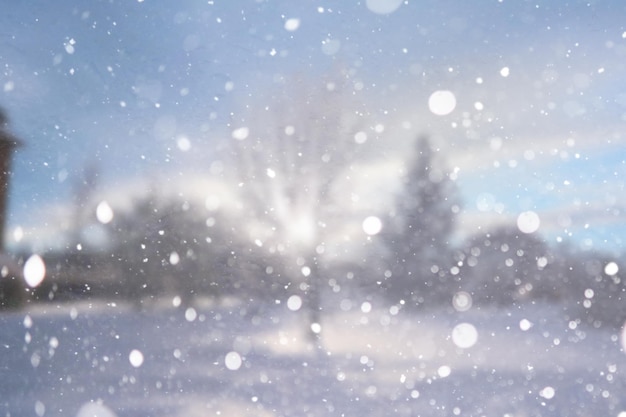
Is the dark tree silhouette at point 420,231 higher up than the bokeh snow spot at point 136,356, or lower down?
higher up

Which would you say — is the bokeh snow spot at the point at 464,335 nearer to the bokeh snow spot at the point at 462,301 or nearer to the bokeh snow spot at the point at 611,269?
the bokeh snow spot at the point at 462,301

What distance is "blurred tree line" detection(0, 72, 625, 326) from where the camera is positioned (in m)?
9.66

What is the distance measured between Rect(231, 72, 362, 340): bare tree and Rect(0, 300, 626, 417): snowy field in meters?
1.23

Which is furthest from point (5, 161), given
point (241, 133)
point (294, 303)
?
point (241, 133)

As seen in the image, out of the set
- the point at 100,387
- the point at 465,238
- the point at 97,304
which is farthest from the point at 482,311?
the point at 100,387

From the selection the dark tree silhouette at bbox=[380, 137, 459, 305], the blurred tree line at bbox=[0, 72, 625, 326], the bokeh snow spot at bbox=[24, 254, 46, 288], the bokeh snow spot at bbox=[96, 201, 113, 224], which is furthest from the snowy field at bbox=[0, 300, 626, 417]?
the dark tree silhouette at bbox=[380, 137, 459, 305]

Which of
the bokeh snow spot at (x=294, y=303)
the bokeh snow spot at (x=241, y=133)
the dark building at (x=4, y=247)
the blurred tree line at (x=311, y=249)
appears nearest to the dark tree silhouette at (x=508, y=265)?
the blurred tree line at (x=311, y=249)

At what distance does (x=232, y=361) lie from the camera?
5590mm

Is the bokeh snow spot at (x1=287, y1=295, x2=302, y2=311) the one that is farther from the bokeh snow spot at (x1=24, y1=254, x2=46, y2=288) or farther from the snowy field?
the bokeh snow spot at (x1=24, y1=254, x2=46, y2=288)

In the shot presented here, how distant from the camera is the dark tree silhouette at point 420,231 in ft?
44.1

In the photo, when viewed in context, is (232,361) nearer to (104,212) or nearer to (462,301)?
(104,212)

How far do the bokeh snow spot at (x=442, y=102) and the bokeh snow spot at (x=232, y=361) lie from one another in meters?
10.2

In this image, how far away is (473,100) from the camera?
51.1ft

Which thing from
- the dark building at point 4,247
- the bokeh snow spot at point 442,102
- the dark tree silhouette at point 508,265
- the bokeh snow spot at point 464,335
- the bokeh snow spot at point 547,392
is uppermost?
the bokeh snow spot at point 442,102
